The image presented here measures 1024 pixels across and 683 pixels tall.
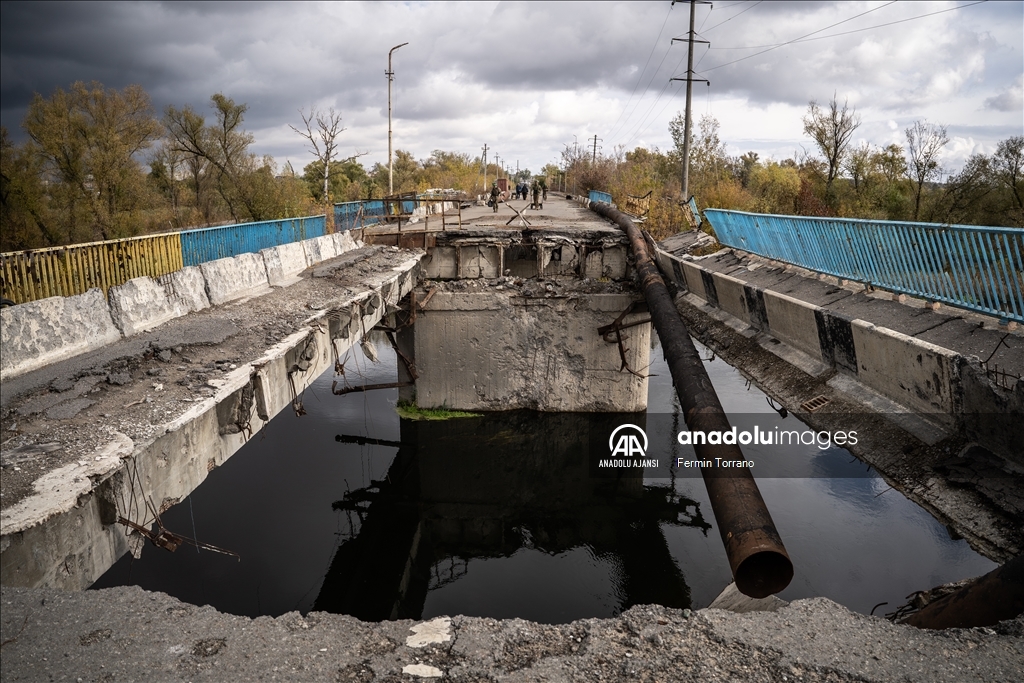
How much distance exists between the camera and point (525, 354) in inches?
661

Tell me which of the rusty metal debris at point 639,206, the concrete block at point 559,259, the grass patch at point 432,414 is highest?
the rusty metal debris at point 639,206

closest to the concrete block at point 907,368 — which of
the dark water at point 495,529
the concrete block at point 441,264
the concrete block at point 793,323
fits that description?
the concrete block at point 793,323

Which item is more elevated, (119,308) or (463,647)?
(119,308)

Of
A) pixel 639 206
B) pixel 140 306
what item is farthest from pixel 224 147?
pixel 140 306

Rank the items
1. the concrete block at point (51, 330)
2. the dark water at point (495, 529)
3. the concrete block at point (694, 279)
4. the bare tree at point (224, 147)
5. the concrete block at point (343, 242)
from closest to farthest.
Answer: the concrete block at point (51, 330)
the dark water at point (495, 529)
the concrete block at point (694, 279)
the concrete block at point (343, 242)
the bare tree at point (224, 147)

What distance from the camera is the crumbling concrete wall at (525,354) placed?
53.6ft

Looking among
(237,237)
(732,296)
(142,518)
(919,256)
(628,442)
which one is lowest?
(628,442)

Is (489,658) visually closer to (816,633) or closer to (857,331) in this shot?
(816,633)

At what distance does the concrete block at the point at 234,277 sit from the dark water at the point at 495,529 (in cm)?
488

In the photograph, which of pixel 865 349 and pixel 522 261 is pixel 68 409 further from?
pixel 522 261

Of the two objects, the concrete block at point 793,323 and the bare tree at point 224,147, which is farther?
the bare tree at point 224,147

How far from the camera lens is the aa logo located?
16359 millimetres

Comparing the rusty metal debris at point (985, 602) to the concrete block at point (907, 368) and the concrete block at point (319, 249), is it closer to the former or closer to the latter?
the concrete block at point (907, 368)

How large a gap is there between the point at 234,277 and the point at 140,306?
89.5 inches
